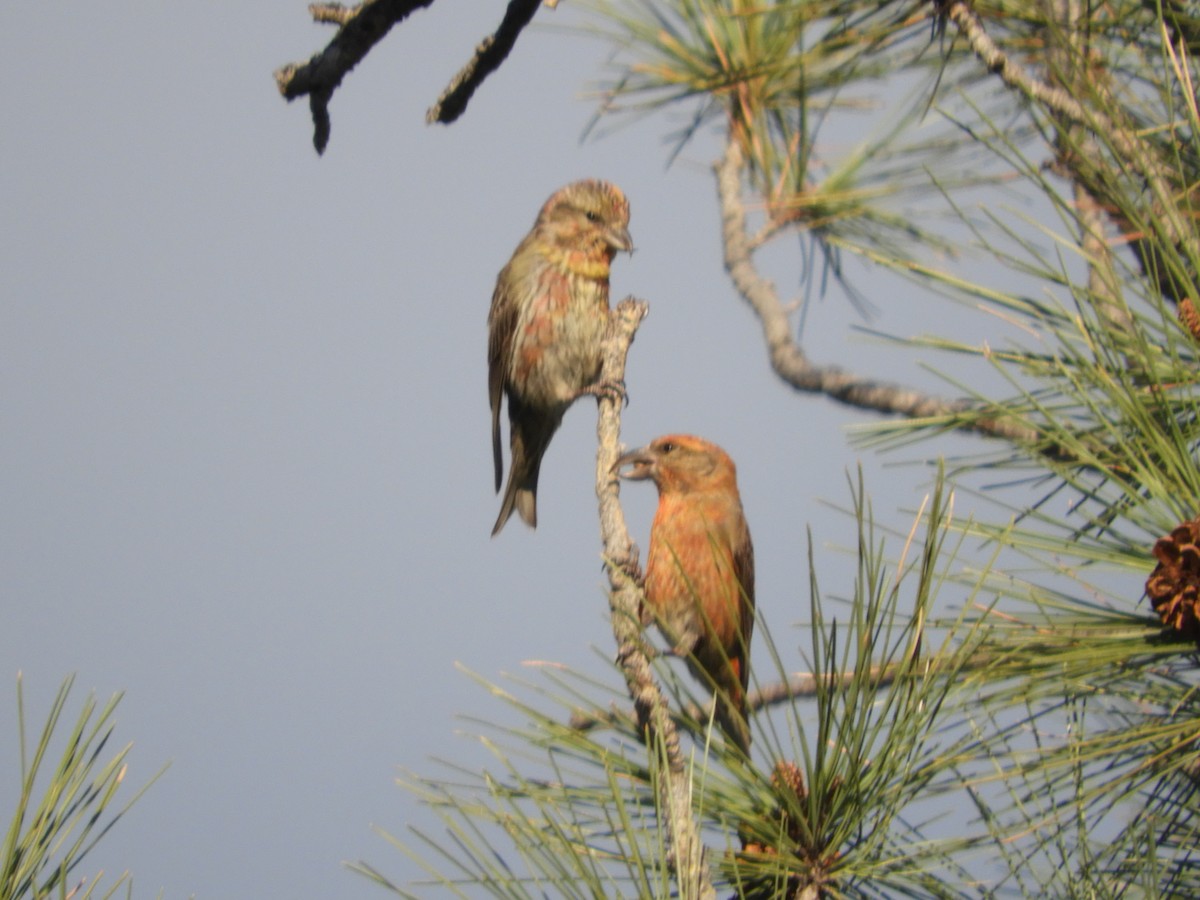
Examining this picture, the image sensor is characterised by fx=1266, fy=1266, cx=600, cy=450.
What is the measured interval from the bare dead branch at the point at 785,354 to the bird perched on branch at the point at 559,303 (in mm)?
531

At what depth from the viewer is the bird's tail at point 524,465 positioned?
3834 mm

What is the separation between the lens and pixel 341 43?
6.27 ft

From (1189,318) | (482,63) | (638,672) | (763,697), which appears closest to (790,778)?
(763,697)

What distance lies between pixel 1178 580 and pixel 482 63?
1.28 meters

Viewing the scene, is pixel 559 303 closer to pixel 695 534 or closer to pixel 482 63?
pixel 695 534

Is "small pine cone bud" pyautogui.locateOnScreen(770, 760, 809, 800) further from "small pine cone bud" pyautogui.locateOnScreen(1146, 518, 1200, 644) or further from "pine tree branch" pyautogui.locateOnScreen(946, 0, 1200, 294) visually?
"pine tree branch" pyautogui.locateOnScreen(946, 0, 1200, 294)

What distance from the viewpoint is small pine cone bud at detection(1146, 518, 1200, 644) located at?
1622mm

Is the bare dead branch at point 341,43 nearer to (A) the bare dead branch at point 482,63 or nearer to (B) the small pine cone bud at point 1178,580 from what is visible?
(A) the bare dead branch at point 482,63

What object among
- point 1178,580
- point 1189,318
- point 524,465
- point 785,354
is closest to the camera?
point 1178,580

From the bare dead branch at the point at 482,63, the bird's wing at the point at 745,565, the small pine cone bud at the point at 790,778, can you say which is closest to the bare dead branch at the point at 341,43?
the bare dead branch at the point at 482,63

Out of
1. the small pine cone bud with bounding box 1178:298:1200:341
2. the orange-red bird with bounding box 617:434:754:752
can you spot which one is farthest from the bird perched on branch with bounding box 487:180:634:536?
the small pine cone bud with bounding box 1178:298:1200:341

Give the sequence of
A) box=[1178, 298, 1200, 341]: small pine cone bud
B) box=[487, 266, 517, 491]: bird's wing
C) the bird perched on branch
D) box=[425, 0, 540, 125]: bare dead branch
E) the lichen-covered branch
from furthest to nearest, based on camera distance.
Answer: box=[487, 266, 517, 491]: bird's wing, the bird perched on branch, box=[425, 0, 540, 125]: bare dead branch, box=[1178, 298, 1200, 341]: small pine cone bud, the lichen-covered branch

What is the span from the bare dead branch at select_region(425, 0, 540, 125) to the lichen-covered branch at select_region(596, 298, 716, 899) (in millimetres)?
511

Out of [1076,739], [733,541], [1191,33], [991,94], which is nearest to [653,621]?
[1076,739]
